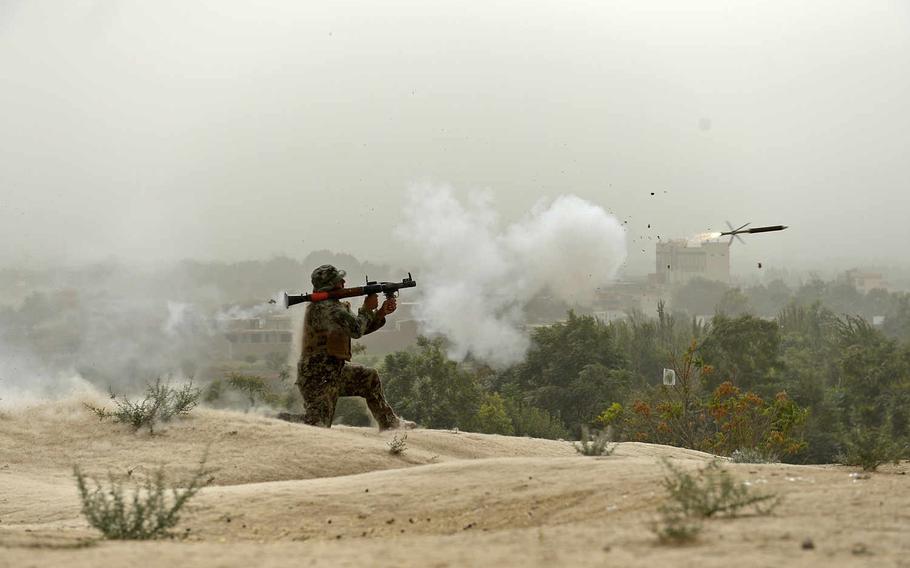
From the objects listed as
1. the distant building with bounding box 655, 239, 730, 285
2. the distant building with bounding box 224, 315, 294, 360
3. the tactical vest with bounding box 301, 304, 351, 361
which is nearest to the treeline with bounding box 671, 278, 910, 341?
Answer: the distant building with bounding box 655, 239, 730, 285

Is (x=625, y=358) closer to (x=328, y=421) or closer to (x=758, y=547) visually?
(x=328, y=421)

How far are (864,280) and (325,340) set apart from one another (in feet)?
472

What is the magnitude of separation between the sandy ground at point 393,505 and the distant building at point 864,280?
13838 centimetres

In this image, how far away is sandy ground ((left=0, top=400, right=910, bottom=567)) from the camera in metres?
7.55

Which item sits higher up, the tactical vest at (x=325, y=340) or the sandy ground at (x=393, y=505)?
the tactical vest at (x=325, y=340)

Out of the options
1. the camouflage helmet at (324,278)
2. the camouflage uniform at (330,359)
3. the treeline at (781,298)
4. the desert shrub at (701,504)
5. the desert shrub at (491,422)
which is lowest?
the desert shrub at (491,422)

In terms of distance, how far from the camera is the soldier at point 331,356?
56.7 feet

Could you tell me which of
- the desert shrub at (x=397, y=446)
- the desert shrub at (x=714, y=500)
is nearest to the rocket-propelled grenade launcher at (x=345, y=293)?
the desert shrub at (x=397, y=446)

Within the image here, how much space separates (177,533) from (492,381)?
47.4 meters

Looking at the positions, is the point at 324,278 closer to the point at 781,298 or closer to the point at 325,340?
the point at 325,340

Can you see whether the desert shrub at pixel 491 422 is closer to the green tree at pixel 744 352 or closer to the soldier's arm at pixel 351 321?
the green tree at pixel 744 352

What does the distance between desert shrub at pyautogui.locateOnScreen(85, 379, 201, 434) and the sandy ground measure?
0.19m

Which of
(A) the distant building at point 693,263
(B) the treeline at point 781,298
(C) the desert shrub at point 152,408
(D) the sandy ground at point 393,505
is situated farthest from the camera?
(B) the treeline at point 781,298

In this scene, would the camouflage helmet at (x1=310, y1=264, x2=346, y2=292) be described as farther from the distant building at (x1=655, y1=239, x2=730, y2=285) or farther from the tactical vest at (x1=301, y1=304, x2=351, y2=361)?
the distant building at (x1=655, y1=239, x2=730, y2=285)
